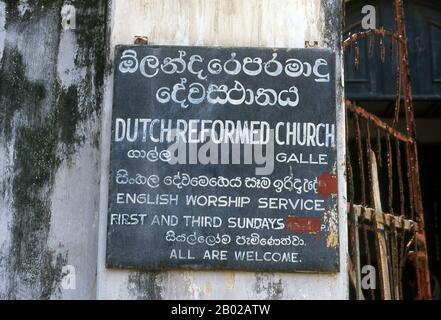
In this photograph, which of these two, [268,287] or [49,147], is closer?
[268,287]

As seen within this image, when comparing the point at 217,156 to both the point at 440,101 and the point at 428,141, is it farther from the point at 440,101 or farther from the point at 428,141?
the point at 428,141

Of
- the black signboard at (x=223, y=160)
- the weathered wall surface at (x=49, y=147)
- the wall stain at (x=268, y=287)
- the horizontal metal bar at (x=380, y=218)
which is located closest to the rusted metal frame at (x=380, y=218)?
the horizontal metal bar at (x=380, y=218)

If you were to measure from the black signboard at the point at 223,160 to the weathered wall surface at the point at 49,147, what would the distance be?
1.13 ft

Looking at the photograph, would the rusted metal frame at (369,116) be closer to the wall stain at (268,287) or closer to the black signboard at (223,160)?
the black signboard at (223,160)

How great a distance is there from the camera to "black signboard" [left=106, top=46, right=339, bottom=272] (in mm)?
4254

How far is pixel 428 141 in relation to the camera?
8.03 metres

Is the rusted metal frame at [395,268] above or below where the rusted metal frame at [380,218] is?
below

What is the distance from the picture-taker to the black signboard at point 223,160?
14.0ft

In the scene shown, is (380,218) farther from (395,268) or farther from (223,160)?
(223,160)

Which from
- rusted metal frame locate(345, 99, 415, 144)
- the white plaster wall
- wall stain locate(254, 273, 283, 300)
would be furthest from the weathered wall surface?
rusted metal frame locate(345, 99, 415, 144)

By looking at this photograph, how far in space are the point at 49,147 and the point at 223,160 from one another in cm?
112

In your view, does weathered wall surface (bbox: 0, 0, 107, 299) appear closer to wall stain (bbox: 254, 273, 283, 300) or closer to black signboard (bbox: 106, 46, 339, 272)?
black signboard (bbox: 106, 46, 339, 272)

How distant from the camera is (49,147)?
4672mm

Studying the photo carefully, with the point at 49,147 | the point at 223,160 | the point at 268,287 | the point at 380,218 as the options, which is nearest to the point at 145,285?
the point at 268,287
